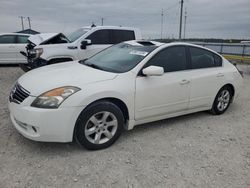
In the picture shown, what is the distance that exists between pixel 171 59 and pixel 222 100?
65.7 inches

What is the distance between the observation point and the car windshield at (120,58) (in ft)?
12.5

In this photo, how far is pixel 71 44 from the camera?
22.8 feet

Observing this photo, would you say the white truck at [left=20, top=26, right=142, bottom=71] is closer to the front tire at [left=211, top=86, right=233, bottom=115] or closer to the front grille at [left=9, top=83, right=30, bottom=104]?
the front grille at [left=9, top=83, right=30, bottom=104]

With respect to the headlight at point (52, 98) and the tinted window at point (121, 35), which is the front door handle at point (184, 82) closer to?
the headlight at point (52, 98)

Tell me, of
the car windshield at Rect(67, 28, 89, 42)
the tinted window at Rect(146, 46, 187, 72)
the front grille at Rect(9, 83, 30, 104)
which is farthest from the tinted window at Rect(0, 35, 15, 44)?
the tinted window at Rect(146, 46, 187, 72)

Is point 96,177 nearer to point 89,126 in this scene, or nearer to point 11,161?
point 89,126

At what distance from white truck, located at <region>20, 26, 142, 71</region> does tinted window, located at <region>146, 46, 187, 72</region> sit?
3.42m

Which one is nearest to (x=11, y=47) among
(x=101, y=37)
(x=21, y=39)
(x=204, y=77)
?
(x=21, y=39)

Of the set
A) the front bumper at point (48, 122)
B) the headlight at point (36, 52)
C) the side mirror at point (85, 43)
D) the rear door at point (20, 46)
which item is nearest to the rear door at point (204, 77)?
the front bumper at point (48, 122)

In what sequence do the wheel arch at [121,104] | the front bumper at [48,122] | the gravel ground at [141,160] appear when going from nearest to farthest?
the gravel ground at [141,160] → the front bumper at [48,122] → the wheel arch at [121,104]

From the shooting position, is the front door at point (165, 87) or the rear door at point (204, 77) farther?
the rear door at point (204, 77)

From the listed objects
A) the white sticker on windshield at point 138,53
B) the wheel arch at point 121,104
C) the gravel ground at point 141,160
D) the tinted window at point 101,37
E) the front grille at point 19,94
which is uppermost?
the tinted window at point 101,37

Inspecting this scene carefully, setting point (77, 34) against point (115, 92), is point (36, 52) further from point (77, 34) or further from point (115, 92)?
point (115, 92)

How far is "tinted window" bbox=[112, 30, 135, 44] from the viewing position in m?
7.76
